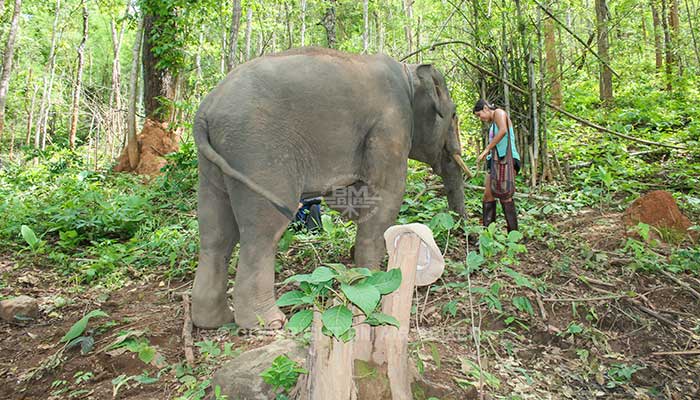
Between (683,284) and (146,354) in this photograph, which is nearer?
(146,354)

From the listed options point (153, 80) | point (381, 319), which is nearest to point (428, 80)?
point (381, 319)

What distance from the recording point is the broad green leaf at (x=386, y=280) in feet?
5.92

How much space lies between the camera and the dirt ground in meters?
2.85

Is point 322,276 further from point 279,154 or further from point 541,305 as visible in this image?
point 541,305

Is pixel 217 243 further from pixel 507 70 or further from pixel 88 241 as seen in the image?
pixel 507 70

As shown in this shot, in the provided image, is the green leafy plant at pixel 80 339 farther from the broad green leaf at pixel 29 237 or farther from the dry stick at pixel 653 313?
the dry stick at pixel 653 313

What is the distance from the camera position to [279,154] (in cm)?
357

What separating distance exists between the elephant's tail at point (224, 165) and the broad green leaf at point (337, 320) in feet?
5.88

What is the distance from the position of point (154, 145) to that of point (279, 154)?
21.6 feet

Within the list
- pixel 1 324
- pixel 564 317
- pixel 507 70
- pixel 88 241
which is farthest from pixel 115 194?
pixel 564 317

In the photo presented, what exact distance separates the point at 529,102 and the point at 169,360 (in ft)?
18.3

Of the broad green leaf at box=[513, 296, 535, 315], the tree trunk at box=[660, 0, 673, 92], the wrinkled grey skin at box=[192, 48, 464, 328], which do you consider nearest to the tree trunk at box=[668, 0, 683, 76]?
the tree trunk at box=[660, 0, 673, 92]

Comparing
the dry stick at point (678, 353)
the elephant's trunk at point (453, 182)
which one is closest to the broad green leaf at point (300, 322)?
the dry stick at point (678, 353)

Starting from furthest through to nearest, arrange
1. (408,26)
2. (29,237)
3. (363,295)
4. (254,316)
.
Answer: (408,26), (29,237), (254,316), (363,295)
